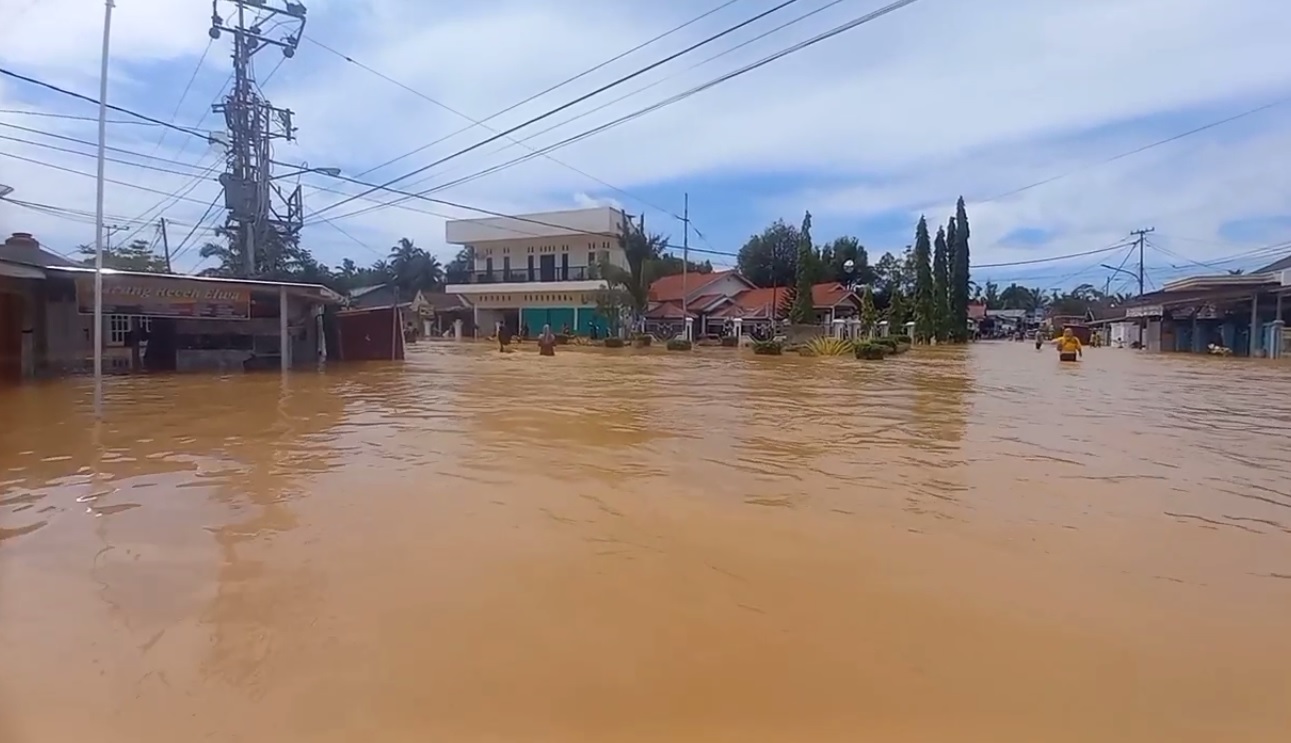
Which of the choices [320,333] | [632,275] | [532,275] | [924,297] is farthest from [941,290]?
[320,333]

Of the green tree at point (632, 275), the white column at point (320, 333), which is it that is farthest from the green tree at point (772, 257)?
the white column at point (320, 333)

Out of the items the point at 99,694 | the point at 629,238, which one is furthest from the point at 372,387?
the point at 629,238

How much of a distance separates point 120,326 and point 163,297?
616 cm

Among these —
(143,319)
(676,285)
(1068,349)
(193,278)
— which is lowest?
(1068,349)

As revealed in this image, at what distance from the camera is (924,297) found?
157 feet

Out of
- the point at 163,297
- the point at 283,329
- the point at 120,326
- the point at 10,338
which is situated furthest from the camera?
the point at 120,326

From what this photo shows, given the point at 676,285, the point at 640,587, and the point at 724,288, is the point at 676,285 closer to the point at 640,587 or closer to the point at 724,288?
the point at 724,288

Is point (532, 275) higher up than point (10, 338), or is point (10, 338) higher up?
point (532, 275)

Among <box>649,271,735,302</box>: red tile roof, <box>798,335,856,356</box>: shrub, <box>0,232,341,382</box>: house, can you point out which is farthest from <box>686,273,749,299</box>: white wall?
<box>0,232,341,382</box>: house

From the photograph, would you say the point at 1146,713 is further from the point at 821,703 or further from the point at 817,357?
the point at 817,357

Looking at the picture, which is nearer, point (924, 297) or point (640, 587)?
point (640, 587)

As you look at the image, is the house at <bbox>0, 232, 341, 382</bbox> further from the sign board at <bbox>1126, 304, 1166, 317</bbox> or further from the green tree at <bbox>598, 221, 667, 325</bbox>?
the sign board at <bbox>1126, 304, 1166, 317</bbox>

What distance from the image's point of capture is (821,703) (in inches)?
130

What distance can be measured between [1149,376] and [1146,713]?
2068 centimetres
